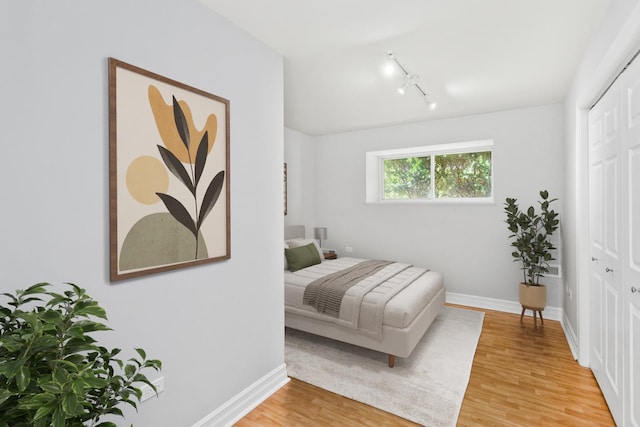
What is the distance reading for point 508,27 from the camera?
87.0 inches

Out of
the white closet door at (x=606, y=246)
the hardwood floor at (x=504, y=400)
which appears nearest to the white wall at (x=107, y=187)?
the hardwood floor at (x=504, y=400)

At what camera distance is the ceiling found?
1.99 metres

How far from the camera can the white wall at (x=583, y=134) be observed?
1.73 metres

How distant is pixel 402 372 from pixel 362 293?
706 mm

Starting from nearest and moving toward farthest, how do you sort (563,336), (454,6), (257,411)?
(454,6) → (257,411) → (563,336)

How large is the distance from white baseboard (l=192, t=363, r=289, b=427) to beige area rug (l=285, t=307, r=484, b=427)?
213 mm

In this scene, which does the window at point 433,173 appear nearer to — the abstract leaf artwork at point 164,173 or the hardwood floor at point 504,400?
the hardwood floor at point 504,400

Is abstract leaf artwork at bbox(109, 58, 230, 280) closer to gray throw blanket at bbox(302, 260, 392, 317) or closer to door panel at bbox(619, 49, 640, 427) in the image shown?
gray throw blanket at bbox(302, 260, 392, 317)

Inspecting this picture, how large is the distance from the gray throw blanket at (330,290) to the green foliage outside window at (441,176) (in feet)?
6.34

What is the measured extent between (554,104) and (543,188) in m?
0.98

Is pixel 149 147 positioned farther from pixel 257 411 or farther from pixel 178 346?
pixel 257 411

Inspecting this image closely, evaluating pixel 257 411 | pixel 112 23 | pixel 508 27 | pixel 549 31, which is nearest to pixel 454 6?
pixel 508 27

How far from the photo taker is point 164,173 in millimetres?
1732

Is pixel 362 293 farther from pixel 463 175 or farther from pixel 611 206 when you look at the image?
pixel 463 175
